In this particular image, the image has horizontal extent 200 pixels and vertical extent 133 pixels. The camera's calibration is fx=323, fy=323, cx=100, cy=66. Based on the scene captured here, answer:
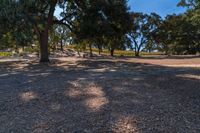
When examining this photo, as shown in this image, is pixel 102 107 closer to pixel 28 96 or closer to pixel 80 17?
pixel 28 96

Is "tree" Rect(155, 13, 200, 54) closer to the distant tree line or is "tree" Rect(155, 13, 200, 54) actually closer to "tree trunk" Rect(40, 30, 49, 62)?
the distant tree line

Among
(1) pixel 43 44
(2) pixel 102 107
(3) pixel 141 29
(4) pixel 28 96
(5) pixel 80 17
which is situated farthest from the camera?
(3) pixel 141 29

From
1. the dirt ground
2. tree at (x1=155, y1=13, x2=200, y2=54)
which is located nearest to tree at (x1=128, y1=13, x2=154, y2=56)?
tree at (x1=155, y1=13, x2=200, y2=54)

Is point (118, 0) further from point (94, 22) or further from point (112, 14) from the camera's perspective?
point (94, 22)

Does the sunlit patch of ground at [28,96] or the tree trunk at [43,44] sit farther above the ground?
the tree trunk at [43,44]

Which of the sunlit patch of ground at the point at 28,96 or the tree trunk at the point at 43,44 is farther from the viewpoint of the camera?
the tree trunk at the point at 43,44

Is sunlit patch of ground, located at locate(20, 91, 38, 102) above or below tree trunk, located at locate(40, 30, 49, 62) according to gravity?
below

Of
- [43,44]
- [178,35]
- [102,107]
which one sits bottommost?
[102,107]

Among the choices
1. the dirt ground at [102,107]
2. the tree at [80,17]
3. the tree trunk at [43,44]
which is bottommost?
the dirt ground at [102,107]

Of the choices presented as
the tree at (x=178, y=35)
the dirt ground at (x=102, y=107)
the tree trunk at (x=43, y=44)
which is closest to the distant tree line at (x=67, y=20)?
the tree trunk at (x=43, y=44)

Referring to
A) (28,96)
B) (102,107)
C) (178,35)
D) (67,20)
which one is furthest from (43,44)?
(178,35)

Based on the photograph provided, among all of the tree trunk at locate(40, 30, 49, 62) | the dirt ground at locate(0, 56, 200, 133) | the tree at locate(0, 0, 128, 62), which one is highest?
the tree at locate(0, 0, 128, 62)

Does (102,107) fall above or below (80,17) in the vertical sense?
below

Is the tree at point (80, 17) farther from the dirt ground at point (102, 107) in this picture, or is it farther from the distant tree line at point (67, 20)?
the dirt ground at point (102, 107)
